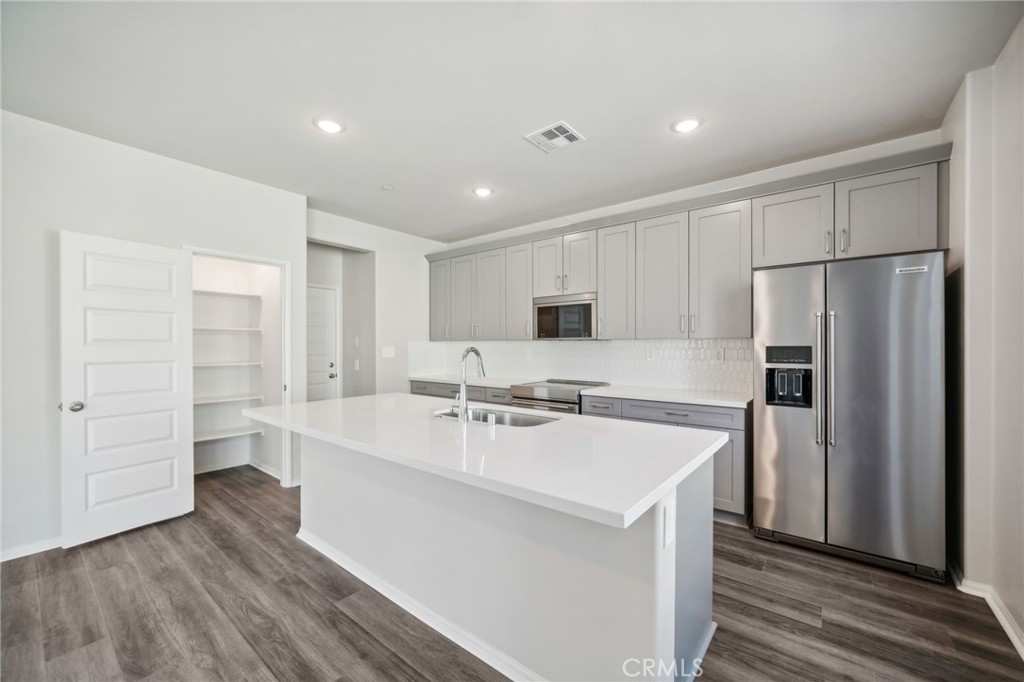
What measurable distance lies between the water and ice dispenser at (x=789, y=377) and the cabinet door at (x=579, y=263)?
1698 millimetres

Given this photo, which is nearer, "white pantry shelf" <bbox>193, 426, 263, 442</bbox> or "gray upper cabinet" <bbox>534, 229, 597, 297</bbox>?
"gray upper cabinet" <bbox>534, 229, 597, 297</bbox>

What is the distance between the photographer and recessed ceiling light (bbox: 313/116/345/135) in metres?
2.59

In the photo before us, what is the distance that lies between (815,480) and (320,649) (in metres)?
2.84

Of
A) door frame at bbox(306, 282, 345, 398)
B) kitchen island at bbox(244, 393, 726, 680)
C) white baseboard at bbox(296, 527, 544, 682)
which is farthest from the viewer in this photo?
door frame at bbox(306, 282, 345, 398)

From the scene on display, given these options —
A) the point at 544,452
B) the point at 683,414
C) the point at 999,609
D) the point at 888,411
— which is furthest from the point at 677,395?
the point at 544,452

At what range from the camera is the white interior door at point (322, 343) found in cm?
505

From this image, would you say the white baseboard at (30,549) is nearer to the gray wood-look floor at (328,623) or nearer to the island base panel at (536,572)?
the gray wood-look floor at (328,623)

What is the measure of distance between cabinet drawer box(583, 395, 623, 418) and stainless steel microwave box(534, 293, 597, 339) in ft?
2.10

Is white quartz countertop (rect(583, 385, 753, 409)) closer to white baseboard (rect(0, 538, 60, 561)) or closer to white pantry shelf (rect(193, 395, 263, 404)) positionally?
white pantry shelf (rect(193, 395, 263, 404))

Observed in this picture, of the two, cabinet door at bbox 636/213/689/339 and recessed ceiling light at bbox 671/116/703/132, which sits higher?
recessed ceiling light at bbox 671/116/703/132

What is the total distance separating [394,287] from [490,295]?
120 cm

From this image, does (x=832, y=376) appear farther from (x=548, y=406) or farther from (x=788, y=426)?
(x=548, y=406)

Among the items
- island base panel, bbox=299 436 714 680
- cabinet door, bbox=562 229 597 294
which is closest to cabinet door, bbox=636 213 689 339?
cabinet door, bbox=562 229 597 294

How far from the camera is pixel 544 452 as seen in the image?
166 cm
